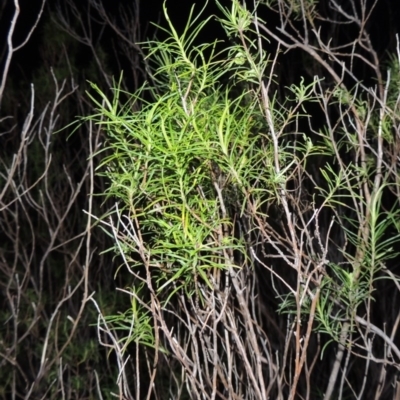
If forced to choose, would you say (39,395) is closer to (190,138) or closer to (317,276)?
(317,276)

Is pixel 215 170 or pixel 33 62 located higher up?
pixel 215 170

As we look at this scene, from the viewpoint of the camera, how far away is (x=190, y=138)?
3.78ft

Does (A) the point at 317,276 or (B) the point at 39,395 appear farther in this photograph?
(B) the point at 39,395

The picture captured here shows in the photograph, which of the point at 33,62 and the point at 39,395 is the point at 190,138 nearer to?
the point at 39,395

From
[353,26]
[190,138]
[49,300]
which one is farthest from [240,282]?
[353,26]

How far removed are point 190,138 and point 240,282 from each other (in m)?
0.30

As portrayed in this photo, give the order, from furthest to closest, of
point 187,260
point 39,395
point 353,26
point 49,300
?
1. point 353,26
2. point 49,300
3. point 39,395
4. point 187,260

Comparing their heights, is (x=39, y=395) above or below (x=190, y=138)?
below

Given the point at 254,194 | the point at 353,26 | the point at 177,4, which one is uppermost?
the point at 254,194

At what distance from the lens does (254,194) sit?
4.37 feet

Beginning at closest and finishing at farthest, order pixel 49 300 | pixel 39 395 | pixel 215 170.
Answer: pixel 215 170 → pixel 39 395 → pixel 49 300

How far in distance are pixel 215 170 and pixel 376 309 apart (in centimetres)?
236

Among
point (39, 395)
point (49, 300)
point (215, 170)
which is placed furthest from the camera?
point (49, 300)

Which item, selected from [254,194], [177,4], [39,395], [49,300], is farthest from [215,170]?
[177,4]
